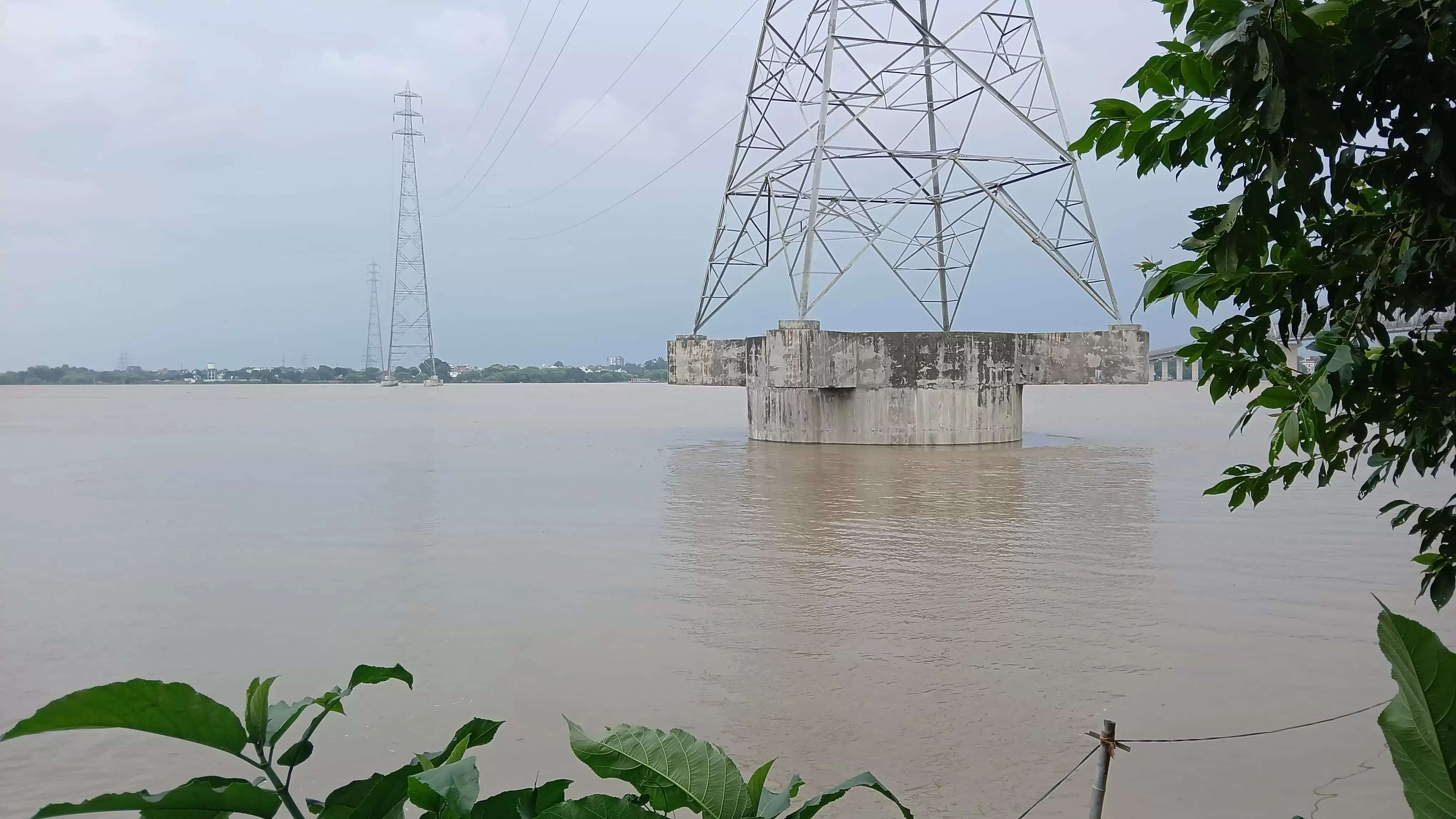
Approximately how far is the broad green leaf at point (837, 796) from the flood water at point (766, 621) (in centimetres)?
273

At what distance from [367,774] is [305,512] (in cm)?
799

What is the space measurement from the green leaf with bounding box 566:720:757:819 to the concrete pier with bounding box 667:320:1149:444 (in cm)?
1531

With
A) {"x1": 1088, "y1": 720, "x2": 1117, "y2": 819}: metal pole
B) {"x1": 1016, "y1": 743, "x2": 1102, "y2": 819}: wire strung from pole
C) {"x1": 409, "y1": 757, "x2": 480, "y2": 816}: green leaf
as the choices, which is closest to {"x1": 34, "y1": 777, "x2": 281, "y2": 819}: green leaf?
{"x1": 409, "y1": 757, "x2": 480, "y2": 816}: green leaf

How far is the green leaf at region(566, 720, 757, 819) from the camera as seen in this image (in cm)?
93

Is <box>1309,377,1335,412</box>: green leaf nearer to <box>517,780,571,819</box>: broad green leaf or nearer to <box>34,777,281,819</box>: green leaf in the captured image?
<box>517,780,571,819</box>: broad green leaf

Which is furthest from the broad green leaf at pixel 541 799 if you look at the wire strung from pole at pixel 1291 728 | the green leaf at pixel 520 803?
the wire strung from pole at pixel 1291 728

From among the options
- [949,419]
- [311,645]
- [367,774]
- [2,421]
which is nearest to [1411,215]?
[367,774]

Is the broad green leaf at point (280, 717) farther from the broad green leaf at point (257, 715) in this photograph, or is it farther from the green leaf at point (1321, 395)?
the green leaf at point (1321, 395)

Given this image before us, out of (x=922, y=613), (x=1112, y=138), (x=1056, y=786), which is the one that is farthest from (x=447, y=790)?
(x=922, y=613)

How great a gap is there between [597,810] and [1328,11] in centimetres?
126

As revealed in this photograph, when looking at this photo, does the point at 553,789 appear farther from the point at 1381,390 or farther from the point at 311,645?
the point at 311,645

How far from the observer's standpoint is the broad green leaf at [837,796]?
36.4 inches

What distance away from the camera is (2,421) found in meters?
33.2

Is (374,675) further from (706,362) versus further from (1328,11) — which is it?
(706,362)
